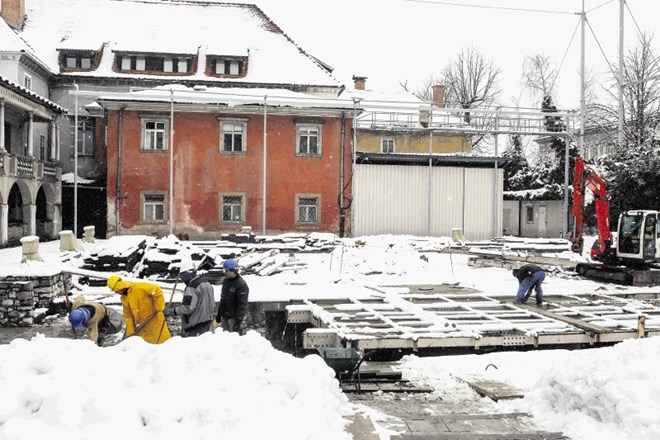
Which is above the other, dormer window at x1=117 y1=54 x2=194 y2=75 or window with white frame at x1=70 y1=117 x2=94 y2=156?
dormer window at x1=117 y1=54 x2=194 y2=75

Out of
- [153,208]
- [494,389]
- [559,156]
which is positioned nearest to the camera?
[494,389]

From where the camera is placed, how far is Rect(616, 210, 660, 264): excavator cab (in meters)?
20.8

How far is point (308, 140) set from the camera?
29.9 meters

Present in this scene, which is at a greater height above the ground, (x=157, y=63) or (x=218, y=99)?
(x=157, y=63)

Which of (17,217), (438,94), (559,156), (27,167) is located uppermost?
(438,94)

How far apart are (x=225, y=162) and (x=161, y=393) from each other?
2415cm

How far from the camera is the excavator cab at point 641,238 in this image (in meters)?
20.8

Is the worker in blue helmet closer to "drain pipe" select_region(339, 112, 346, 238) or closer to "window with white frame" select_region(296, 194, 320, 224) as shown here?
"window with white frame" select_region(296, 194, 320, 224)

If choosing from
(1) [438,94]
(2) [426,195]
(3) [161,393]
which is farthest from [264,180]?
(1) [438,94]

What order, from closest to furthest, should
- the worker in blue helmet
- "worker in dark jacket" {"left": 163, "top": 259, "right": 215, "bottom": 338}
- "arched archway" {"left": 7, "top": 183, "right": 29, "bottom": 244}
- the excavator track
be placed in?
"worker in dark jacket" {"left": 163, "top": 259, "right": 215, "bottom": 338}
the worker in blue helmet
the excavator track
"arched archway" {"left": 7, "top": 183, "right": 29, "bottom": 244}

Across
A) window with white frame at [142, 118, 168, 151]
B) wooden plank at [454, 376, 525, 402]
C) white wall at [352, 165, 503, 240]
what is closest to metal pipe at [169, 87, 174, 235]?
window with white frame at [142, 118, 168, 151]

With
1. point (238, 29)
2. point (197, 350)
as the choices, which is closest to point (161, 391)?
point (197, 350)

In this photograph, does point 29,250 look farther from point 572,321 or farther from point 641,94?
point 641,94

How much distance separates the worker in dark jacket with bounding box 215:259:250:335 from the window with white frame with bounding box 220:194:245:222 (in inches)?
712
